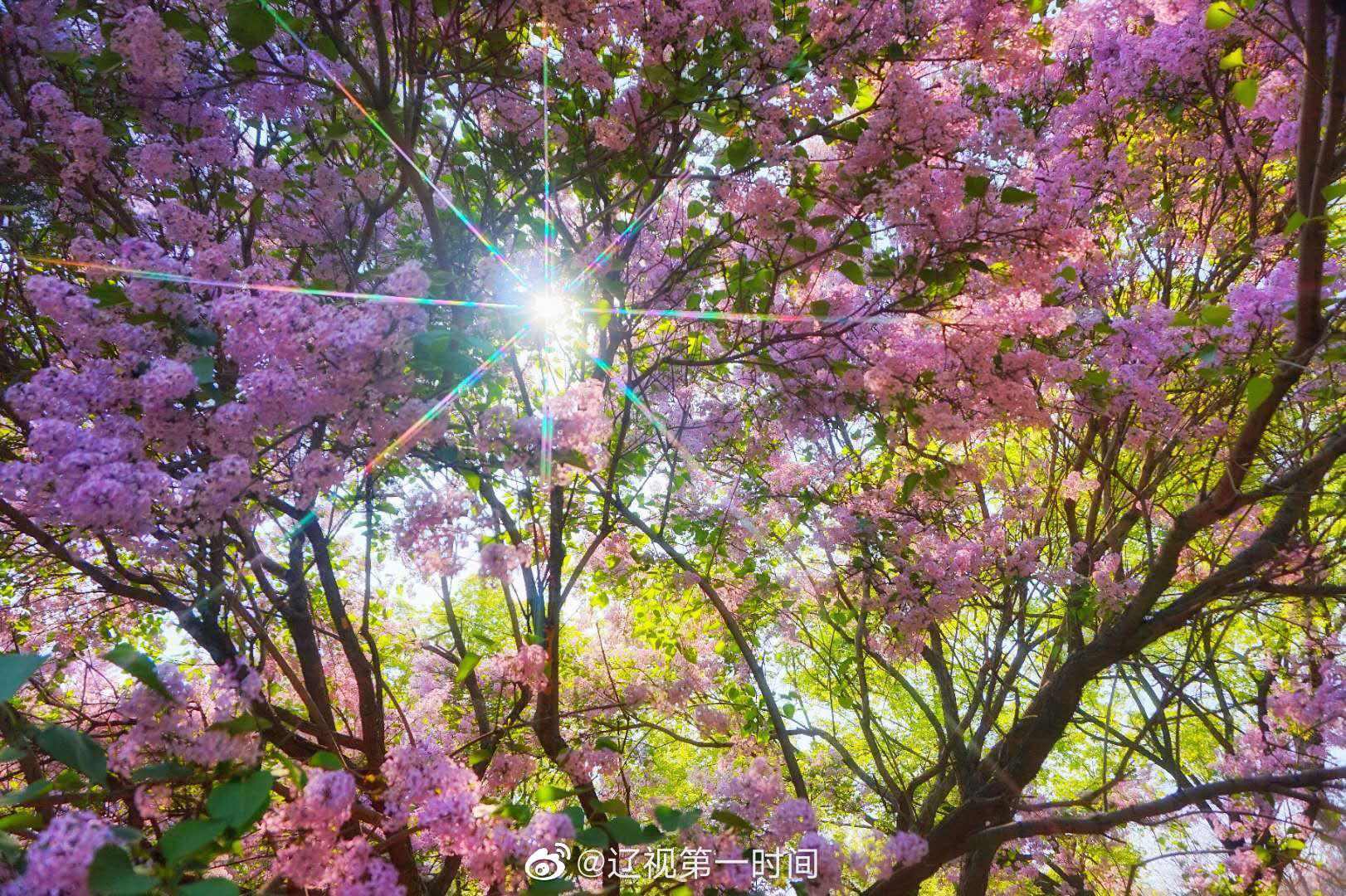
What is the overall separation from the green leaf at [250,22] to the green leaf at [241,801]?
2.24 meters

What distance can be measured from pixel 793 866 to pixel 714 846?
1.21 feet

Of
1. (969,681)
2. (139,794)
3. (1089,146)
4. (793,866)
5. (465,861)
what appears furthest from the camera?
(969,681)

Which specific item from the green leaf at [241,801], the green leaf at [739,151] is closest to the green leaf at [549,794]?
the green leaf at [241,801]

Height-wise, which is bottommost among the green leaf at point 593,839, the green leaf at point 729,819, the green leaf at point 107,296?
the green leaf at point 593,839

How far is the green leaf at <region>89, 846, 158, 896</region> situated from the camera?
3.65ft

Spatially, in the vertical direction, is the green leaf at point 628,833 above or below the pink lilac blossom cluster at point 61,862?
above

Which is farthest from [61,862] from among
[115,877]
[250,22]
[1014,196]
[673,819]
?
[1014,196]

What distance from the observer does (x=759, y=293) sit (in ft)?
11.5

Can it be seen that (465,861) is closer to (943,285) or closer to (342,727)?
(943,285)

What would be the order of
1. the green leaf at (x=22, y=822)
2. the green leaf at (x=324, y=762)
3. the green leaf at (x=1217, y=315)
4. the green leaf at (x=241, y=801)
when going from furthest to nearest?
1. the green leaf at (x=1217, y=315)
2. the green leaf at (x=324, y=762)
3. the green leaf at (x=22, y=822)
4. the green leaf at (x=241, y=801)

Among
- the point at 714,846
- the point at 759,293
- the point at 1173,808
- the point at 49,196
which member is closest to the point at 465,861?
the point at 714,846

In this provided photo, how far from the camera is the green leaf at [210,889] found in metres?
1.17

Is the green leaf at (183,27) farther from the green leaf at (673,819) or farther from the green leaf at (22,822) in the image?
the green leaf at (673,819)

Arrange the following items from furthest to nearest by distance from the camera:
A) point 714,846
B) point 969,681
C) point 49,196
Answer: point 969,681 < point 49,196 < point 714,846
